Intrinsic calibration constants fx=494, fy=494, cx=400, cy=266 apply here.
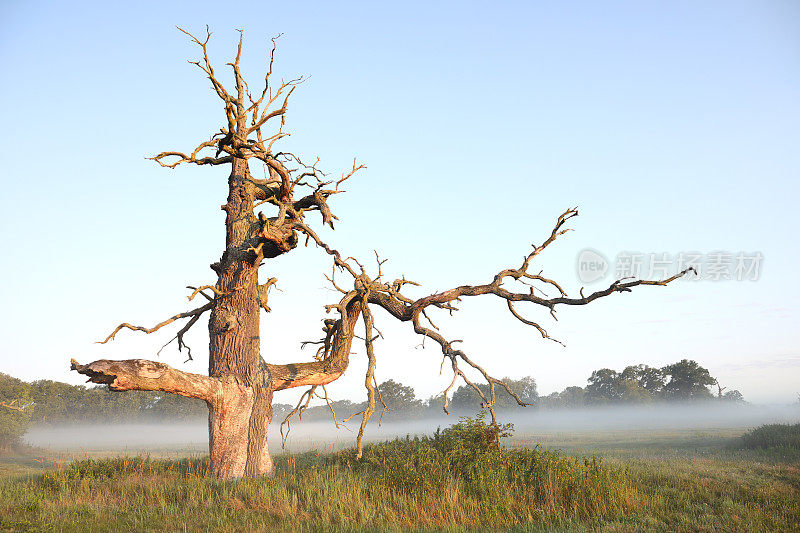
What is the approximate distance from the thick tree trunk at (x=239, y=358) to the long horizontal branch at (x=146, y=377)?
59 centimetres

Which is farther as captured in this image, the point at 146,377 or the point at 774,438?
the point at 774,438

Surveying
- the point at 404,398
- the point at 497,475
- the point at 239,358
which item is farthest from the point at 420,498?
the point at 404,398

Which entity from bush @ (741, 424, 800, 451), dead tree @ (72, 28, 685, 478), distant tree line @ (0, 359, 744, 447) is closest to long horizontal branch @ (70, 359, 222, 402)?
dead tree @ (72, 28, 685, 478)

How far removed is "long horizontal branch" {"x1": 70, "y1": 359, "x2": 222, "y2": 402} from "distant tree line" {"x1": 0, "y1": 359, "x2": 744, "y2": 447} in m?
53.2

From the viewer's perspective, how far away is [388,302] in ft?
50.6

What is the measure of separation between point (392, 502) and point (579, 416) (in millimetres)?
87814

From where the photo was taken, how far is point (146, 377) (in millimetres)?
10727

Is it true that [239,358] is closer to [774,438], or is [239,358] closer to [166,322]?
[166,322]

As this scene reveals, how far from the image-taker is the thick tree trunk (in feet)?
40.4

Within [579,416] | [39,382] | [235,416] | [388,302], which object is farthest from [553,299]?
[579,416]

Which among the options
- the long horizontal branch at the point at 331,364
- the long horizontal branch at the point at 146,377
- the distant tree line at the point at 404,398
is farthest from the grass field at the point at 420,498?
the distant tree line at the point at 404,398

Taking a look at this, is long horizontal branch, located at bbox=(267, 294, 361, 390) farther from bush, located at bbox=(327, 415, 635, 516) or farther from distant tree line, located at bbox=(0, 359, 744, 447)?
distant tree line, located at bbox=(0, 359, 744, 447)

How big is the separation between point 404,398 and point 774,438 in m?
69.4

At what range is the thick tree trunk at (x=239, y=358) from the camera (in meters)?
12.3
